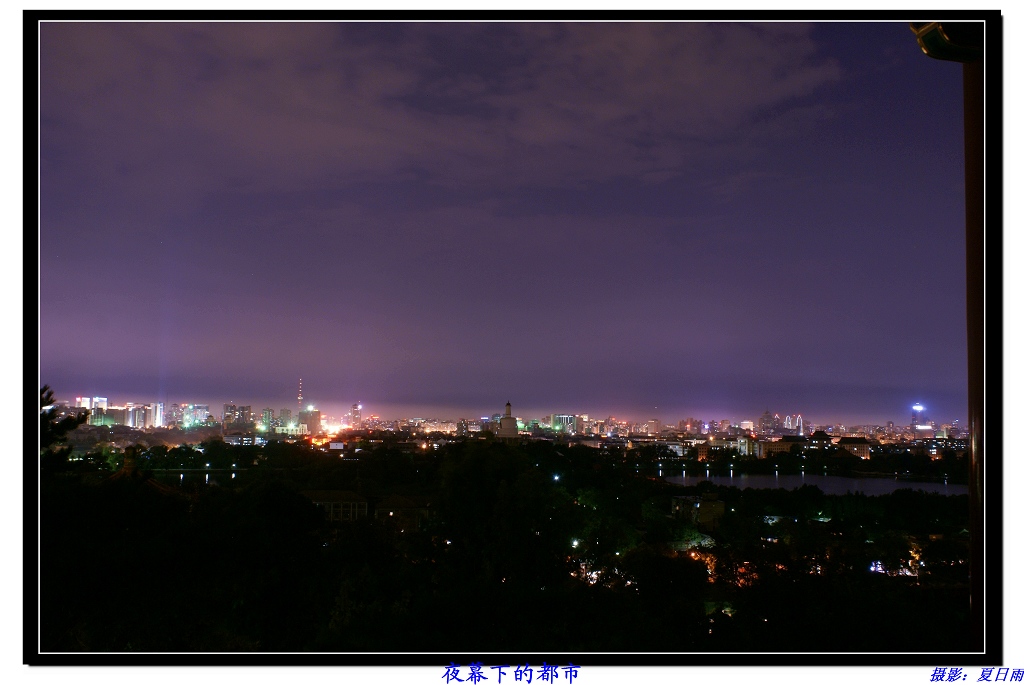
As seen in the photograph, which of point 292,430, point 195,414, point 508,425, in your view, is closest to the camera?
point 195,414

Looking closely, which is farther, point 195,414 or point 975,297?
point 195,414

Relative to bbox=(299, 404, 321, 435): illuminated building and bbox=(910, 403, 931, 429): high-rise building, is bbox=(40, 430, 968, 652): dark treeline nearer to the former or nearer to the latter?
bbox=(910, 403, 931, 429): high-rise building

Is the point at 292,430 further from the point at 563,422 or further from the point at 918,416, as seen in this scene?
the point at 918,416

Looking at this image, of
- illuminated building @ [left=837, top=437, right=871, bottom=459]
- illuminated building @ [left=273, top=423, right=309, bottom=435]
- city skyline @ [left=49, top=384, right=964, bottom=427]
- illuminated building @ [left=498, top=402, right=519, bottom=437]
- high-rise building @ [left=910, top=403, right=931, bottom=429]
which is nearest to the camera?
high-rise building @ [left=910, top=403, right=931, bottom=429]

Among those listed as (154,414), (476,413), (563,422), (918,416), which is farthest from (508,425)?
(918,416)

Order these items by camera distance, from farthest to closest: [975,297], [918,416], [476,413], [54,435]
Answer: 1. [476,413]
2. [918,416]
3. [54,435]
4. [975,297]

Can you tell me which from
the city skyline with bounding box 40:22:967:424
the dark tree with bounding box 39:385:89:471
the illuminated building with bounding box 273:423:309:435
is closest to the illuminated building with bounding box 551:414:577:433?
the city skyline with bounding box 40:22:967:424

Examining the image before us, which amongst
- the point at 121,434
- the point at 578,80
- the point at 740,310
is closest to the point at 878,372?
the point at 740,310

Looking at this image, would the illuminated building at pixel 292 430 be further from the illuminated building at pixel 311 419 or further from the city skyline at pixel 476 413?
the city skyline at pixel 476 413
